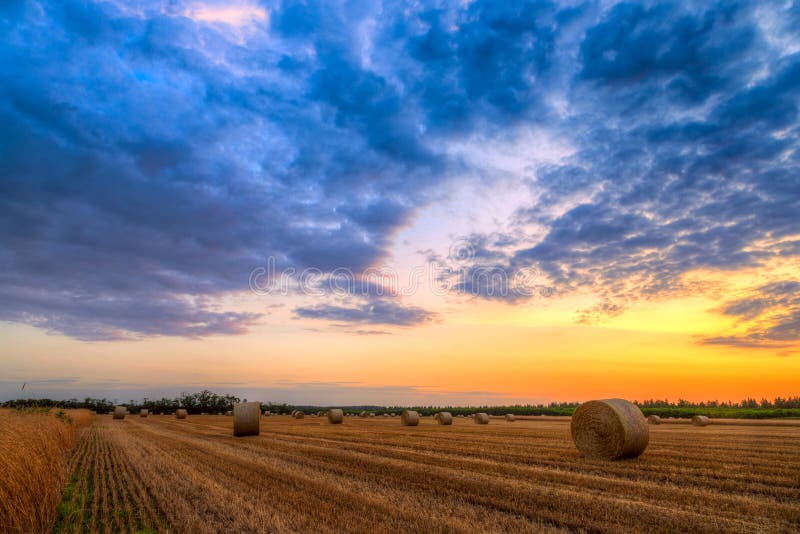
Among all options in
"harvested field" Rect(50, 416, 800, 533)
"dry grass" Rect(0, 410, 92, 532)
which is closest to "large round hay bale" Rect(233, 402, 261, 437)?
"harvested field" Rect(50, 416, 800, 533)

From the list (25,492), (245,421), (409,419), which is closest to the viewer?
(25,492)

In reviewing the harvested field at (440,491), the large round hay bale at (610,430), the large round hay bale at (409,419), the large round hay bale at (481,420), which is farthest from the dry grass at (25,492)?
the large round hay bale at (481,420)

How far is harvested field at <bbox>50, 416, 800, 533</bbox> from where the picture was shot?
6637 millimetres

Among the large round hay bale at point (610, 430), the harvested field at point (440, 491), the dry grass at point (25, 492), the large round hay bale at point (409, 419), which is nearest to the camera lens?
the dry grass at point (25, 492)

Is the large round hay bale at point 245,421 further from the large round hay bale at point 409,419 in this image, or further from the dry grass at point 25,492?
the dry grass at point 25,492

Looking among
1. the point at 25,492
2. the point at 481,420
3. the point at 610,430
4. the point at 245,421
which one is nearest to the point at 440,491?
the point at 25,492

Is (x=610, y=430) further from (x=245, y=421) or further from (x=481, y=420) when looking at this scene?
(x=481, y=420)

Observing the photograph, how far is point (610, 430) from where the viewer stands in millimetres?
13594

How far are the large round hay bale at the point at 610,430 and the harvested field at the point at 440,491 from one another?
52 cm

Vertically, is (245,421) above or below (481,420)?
above

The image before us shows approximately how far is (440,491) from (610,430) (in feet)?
23.7

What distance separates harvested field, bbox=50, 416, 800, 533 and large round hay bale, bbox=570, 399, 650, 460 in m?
0.52

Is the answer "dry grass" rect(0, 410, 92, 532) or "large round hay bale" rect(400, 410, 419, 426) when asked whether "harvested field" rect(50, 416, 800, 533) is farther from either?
"large round hay bale" rect(400, 410, 419, 426)

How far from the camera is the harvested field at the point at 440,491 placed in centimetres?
664
